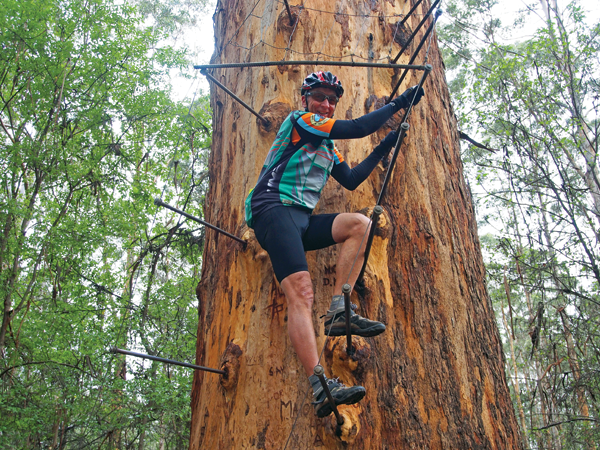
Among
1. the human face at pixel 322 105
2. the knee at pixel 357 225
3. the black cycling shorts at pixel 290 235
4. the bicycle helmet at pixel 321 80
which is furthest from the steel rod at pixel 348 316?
the bicycle helmet at pixel 321 80

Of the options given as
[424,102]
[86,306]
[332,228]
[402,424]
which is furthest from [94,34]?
[402,424]

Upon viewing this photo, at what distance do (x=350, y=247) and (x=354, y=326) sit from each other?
1.36ft

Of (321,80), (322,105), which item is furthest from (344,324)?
(321,80)

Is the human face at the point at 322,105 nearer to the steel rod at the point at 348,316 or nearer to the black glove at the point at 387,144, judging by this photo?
the black glove at the point at 387,144

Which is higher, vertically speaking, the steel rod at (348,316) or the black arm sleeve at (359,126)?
the black arm sleeve at (359,126)

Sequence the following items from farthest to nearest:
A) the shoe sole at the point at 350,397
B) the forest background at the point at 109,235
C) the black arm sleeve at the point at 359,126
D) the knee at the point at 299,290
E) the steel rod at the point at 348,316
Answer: the forest background at the point at 109,235, the black arm sleeve at the point at 359,126, the knee at the point at 299,290, the shoe sole at the point at 350,397, the steel rod at the point at 348,316

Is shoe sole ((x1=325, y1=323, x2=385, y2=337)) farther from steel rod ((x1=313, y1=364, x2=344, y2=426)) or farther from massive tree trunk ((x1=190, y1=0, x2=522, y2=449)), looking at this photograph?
steel rod ((x1=313, y1=364, x2=344, y2=426))

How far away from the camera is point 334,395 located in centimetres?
189

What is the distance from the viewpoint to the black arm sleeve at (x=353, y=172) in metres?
2.68

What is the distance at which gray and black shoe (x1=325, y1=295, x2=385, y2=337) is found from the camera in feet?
6.74

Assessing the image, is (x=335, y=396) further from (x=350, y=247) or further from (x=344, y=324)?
(x=350, y=247)

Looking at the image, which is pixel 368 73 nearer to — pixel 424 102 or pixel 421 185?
pixel 424 102

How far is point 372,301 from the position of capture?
94.4 inches

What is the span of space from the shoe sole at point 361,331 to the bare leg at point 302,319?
107mm
